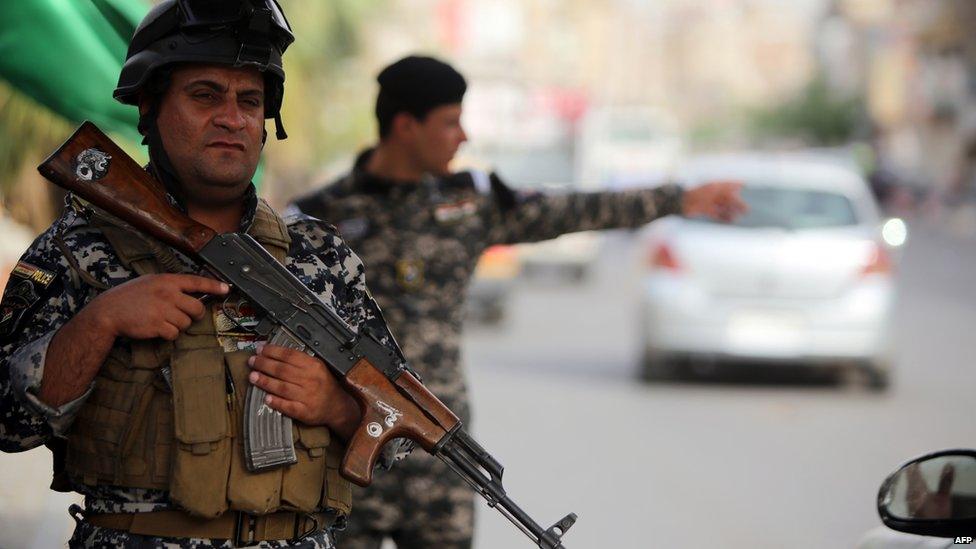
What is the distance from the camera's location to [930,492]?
2.95m

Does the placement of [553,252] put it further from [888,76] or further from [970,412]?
[888,76]

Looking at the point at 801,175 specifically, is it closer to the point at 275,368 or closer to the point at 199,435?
the point at 275,368

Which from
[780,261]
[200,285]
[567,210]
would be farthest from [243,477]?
[780,261]

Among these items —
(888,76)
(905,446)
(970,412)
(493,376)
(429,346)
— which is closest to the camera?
(429,346)

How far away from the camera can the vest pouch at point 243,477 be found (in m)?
2.48

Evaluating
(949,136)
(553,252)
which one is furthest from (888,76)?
(553,252)

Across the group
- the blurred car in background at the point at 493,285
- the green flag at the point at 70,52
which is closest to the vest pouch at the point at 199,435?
the green flag at the point at 70,52

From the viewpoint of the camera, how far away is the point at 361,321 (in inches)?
110

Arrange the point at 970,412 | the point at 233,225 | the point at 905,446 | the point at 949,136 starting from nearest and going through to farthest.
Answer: the point at 233,225 < the point at 905,446 < the point at 970,412 < the point at 949,136

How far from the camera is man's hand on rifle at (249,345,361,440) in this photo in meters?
2.52

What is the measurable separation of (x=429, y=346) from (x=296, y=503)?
1.72 m

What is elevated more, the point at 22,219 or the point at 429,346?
the point at 22,219

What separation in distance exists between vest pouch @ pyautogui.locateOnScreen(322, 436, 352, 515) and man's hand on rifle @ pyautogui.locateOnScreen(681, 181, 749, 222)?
2305 mm

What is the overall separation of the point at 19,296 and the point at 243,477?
0.47 m
